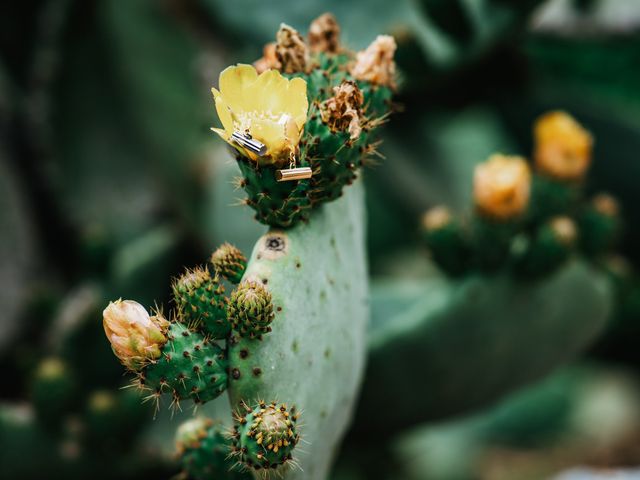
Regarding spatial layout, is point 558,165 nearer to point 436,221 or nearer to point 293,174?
point 436,221

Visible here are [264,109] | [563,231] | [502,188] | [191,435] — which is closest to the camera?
[264,109]

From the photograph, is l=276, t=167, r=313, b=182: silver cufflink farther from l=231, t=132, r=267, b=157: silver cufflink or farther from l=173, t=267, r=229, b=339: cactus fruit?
l=173, t=267, r=229, b=339: cactus fruit

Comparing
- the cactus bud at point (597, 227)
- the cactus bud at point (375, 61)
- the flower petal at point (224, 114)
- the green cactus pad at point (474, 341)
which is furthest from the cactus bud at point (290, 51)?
the cactus bud at point (597, 227)

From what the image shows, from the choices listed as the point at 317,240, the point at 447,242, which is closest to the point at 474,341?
the point at 447,242

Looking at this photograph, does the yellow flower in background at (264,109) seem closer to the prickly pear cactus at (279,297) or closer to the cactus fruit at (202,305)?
the prickly pear cactus at (279,297)

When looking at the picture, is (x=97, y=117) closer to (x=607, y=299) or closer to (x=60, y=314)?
(x=60, y=314)

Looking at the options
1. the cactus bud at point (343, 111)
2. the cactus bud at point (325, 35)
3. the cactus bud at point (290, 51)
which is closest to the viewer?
the cactus bud at point (343, 111)

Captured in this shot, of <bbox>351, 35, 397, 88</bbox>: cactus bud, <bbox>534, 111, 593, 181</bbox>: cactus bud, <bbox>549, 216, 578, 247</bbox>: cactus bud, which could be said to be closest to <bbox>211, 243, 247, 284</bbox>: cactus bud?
<bbox>351, 35, 397, 88</bbox>: cactus bud
